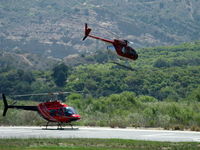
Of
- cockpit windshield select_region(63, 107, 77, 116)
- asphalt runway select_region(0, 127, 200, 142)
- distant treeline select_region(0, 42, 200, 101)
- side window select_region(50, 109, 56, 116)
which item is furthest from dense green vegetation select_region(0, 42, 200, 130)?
side window select_region(50, 109, 56, 116)

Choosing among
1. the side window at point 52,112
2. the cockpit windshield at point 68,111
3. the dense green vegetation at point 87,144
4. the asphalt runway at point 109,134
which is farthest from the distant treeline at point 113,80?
the dense green vegetation at point 87,144

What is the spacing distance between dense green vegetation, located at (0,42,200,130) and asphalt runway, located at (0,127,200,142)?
15.7ft

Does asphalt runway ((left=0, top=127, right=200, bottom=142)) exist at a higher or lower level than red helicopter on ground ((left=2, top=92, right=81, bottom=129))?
lower

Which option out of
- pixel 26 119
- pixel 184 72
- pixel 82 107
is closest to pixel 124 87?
pixel 184 72

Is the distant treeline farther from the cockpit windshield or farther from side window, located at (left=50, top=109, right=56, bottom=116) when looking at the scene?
side window, located at (left=50, top=109, right=56, bottom=116)

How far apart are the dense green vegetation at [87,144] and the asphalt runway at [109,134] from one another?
3126 mm

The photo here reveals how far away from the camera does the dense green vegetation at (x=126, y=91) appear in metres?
63.2

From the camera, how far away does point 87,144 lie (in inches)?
1709

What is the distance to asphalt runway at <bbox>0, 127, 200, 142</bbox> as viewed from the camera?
48.1 meters

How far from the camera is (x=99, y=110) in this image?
73562 mm

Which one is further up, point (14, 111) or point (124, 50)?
point (124, 50)

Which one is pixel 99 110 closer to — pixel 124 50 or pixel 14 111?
pixel 14 111

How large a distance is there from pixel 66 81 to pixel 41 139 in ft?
437

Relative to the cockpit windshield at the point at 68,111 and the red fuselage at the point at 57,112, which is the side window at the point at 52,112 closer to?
the red fuselage at the point at 57,112
